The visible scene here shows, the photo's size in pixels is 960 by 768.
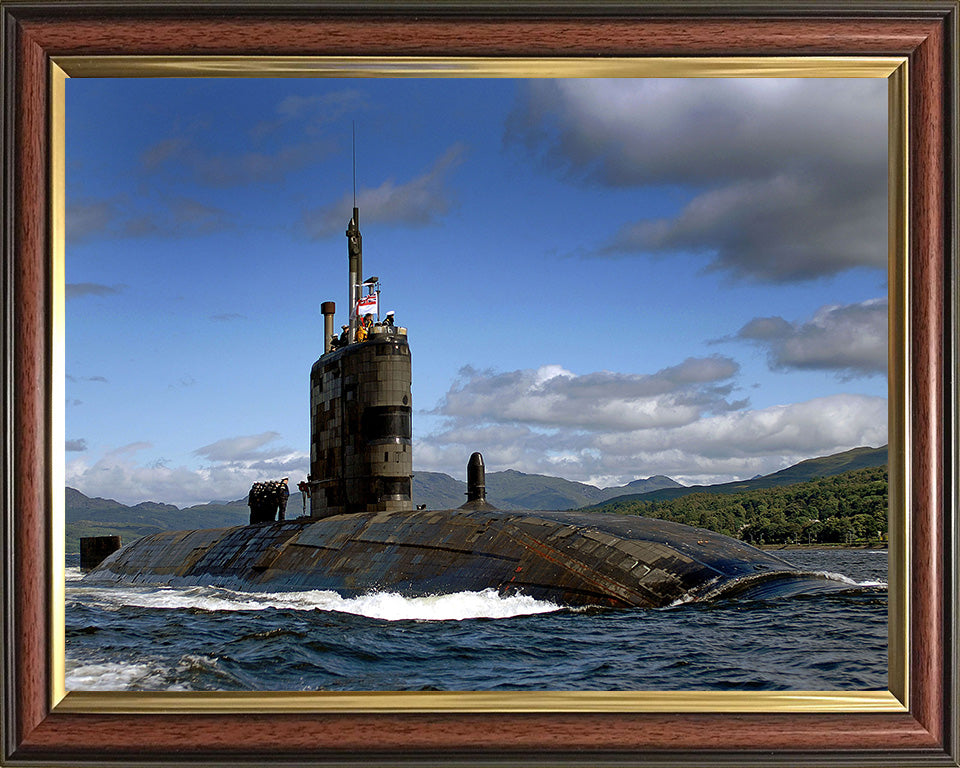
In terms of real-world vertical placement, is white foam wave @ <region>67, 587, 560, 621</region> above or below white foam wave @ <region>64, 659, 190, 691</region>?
below

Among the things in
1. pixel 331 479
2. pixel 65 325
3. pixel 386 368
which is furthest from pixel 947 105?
pixel 331 479

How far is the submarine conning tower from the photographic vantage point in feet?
65.8

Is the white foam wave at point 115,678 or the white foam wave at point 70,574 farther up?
the white foam wave at point 70,574

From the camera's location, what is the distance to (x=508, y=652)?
21.4 feet

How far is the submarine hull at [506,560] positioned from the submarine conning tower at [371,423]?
2.07ft

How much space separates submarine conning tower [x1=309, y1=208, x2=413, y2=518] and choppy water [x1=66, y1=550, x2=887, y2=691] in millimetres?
10334

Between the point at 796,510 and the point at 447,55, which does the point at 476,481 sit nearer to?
the point at 796,510

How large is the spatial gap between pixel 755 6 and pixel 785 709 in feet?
11.2

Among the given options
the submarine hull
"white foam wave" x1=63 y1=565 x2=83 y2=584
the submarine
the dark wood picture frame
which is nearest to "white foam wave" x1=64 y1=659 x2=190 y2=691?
the dark wood picture frame

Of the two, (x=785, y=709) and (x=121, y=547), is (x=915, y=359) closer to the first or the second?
(x=785, y=709)

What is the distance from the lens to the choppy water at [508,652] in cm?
503

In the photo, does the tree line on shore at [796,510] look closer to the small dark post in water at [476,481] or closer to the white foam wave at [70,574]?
the white foam wave at [70,574]

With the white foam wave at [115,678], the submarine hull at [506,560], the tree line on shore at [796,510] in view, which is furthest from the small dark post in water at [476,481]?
the white foam wave at [115,678]

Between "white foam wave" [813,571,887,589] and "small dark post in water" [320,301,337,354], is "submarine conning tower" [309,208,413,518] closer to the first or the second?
"small dark post in water" [320,301,337,354]
